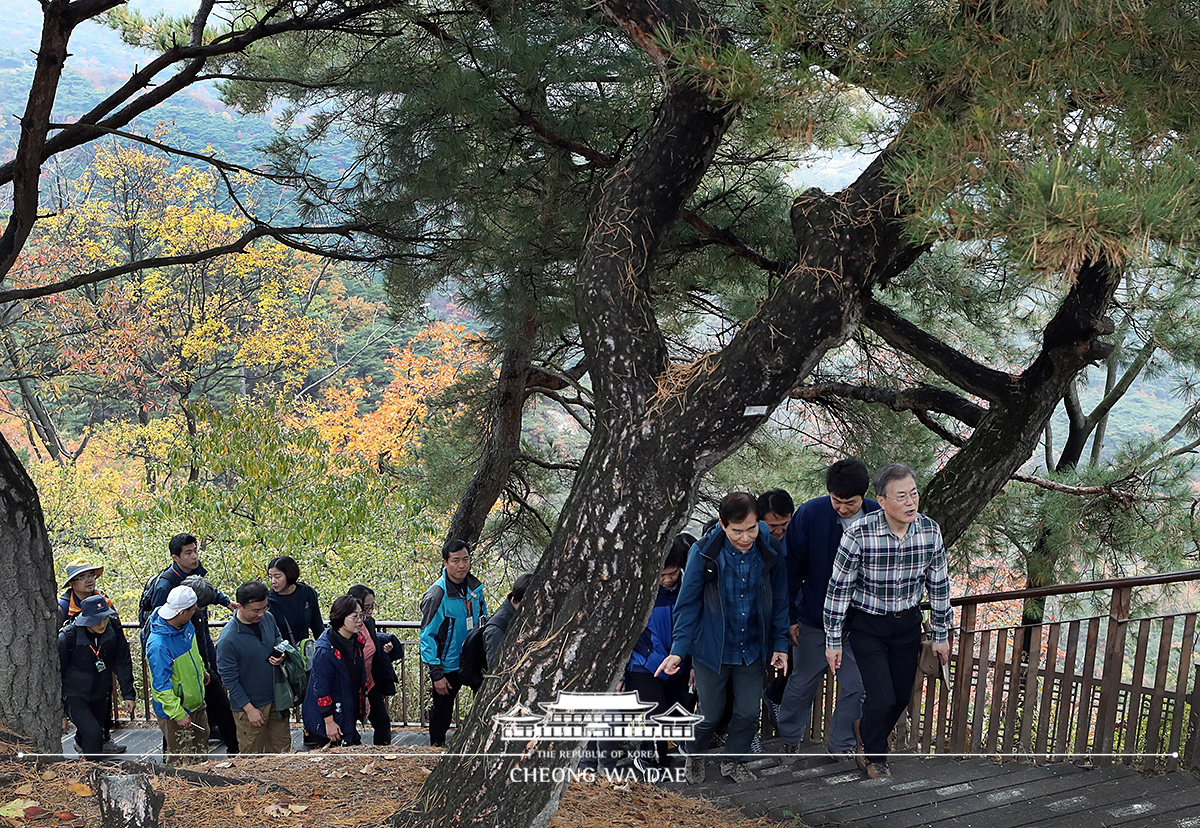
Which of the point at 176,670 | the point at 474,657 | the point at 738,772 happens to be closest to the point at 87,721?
the point at 176,670

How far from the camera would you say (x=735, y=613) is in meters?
3.80

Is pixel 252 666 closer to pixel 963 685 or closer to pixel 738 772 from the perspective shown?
pixel 738 772

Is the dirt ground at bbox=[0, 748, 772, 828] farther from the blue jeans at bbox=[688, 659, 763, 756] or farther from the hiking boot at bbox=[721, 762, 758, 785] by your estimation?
the blue jeans at bbox=[688, 659, 763, 756]

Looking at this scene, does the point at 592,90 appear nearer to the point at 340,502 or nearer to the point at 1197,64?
the point at 1197,64

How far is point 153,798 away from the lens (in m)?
2.85

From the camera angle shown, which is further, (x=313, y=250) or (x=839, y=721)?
(x=313, y=250)

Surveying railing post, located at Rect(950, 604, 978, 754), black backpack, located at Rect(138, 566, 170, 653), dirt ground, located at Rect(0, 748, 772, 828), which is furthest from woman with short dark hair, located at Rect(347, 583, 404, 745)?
railing post, located at Rect(950, 604, 978, 754)

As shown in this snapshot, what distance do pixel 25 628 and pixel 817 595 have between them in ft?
11.9

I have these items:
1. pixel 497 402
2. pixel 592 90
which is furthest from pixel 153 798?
pixel 497 402

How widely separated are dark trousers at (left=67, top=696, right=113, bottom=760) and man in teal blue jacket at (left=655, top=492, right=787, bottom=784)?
3.40 m

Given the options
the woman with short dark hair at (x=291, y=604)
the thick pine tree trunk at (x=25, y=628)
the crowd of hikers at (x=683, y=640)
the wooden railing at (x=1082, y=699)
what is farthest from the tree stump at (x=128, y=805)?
the wooden railing at (x=1082, y=699)

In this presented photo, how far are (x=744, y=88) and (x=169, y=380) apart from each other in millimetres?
16314

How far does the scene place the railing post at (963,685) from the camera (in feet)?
13.7

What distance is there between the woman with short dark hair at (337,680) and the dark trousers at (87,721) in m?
1.35
